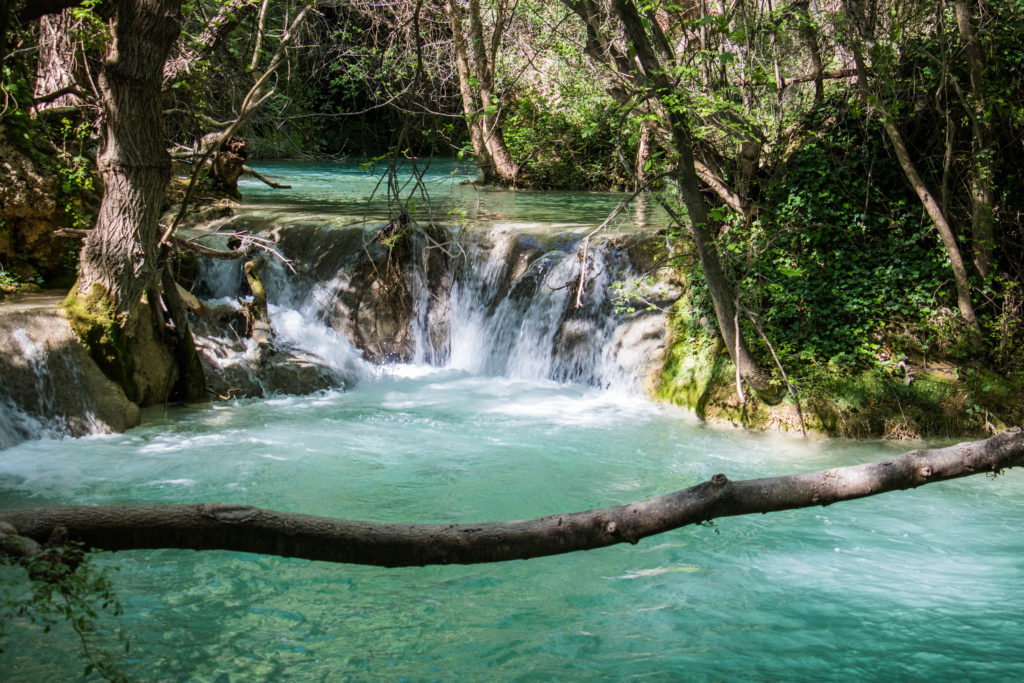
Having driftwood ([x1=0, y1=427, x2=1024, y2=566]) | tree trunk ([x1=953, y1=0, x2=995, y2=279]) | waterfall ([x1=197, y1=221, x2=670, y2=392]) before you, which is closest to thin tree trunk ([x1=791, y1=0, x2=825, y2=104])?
tree trunk ([x1=953, y1=0, x2=995, y2=279])

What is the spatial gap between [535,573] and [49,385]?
16.0ft

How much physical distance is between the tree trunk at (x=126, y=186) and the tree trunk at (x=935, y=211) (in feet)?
19.7

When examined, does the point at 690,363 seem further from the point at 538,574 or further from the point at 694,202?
the point at 538,574

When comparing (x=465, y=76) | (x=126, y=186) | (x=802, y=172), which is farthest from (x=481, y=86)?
(x=126, y=186)

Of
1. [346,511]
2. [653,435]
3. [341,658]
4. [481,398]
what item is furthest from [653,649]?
[481,398]

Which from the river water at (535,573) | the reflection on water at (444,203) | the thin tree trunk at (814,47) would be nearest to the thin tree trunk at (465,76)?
the reflection on water at (444,203)

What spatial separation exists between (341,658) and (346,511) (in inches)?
78.2

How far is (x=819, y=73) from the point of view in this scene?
9008 millimetres

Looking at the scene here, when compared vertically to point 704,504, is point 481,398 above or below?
below

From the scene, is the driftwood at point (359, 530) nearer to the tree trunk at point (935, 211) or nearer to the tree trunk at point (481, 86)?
the tree trunk at point (935, 211)

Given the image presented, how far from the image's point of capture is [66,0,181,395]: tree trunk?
7.01 metres

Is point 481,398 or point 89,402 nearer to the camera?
point 89,402

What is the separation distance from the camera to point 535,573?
5223 mm

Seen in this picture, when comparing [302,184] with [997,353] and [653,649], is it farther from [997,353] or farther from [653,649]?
[653,649]
